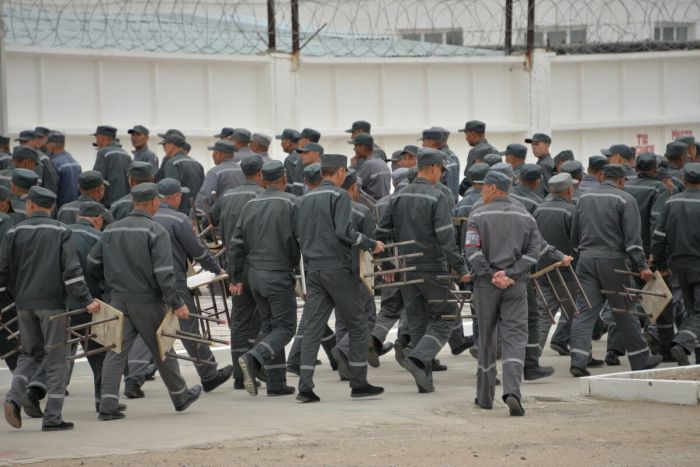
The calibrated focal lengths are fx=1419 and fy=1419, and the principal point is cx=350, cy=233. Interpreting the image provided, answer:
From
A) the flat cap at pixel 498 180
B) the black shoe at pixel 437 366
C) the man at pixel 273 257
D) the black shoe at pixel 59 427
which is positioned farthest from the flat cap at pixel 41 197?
the black shoe at pixel 437 366

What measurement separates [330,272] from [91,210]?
1.89m

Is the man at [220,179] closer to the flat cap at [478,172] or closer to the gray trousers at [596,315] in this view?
the flat cap at [478,172]

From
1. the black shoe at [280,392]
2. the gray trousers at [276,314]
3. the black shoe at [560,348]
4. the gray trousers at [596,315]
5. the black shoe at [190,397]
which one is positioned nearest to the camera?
the black shoe at [190,397]

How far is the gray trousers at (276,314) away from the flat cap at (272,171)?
75 cm

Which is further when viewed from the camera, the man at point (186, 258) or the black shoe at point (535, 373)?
the black shoe at point (535, 373)

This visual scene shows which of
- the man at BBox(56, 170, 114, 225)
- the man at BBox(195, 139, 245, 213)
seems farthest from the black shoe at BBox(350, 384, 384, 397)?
the man at BBox(195, 139, 245, 213)

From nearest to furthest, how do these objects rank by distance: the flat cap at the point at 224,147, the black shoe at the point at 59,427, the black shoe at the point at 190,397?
the black shoe at the point at 59,427, the black shoe at the point at 190,397, the flat cap at the point at 224,147

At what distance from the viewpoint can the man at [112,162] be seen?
15.7 metres

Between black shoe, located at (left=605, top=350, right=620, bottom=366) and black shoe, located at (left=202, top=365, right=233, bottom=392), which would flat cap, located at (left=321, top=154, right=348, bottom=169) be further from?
black shoe, located at (left=605, top=350, right=620, bottom=366)

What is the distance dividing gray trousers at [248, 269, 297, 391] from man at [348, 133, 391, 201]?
3.57 meters

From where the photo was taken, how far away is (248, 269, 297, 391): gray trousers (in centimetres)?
1120

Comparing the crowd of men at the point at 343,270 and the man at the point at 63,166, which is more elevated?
the man at the point at 63,166

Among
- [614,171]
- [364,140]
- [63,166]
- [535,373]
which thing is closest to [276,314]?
[535,373]

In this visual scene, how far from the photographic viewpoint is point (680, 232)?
12.2 m
